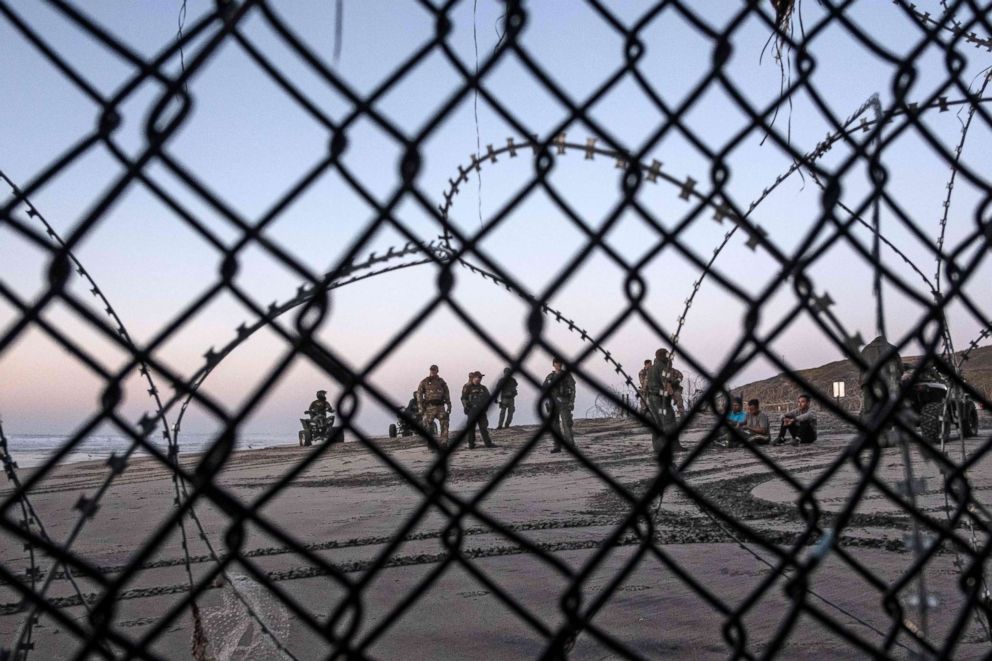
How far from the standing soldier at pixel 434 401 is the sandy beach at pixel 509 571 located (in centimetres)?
476

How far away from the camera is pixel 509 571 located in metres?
4.81

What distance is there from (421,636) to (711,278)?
2655 millimetres

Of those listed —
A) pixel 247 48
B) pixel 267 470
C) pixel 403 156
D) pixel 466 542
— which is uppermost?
pixel 267 470

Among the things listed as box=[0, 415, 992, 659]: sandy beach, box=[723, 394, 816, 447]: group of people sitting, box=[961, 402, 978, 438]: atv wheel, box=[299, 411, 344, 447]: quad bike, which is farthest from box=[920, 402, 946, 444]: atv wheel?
box=[299, 411, 344, 447]: quad bike

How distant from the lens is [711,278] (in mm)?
1304

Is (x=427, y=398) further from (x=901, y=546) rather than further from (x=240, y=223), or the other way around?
(x=240, y=223)

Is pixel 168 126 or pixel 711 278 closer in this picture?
pixel 168 126

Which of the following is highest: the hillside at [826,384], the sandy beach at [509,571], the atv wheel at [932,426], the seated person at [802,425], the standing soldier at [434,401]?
the hillside at [826,384]

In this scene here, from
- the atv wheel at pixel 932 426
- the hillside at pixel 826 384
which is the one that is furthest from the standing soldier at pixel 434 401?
the hillside at pixel 826 384

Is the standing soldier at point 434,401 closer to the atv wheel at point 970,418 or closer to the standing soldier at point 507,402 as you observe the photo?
the standing soldier at point 507,402

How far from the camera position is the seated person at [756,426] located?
1448 cm

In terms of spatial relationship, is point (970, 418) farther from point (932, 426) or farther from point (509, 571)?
point (509, 571)

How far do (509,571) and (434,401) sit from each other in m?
11.0

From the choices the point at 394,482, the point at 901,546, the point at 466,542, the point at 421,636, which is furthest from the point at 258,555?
the point at 394,482
